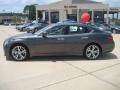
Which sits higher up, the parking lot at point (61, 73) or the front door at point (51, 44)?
the front door at point (51, 44)

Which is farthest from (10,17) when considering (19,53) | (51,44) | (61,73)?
(61,73)

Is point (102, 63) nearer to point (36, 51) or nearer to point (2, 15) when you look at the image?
point (36, 51)

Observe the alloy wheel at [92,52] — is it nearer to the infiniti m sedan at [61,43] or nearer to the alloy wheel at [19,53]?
the infiniti m sedan at [61,43]

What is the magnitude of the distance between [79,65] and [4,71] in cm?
255

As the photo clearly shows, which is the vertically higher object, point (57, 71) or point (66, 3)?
point (66, 3)

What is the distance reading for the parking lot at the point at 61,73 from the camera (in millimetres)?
7258

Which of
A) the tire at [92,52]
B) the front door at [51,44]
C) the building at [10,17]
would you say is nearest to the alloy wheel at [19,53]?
the front door at [51,44]

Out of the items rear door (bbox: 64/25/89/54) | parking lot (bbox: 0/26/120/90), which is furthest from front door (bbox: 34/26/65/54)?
parking lot (bbox: 0/26/120/90)

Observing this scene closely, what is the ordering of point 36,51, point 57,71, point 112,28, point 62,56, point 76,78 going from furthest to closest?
point 112,28 < point 62,56 < point 36,51 < point 57,71 < point 76,78

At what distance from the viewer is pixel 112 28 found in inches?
1462

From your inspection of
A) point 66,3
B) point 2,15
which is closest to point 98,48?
point 66,3

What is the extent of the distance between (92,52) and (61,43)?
4.10 feet

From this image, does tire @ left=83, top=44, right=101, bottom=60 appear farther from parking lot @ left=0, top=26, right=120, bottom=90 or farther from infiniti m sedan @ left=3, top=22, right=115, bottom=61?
parking lot @ left=0, top=26, right=120, bottom=90

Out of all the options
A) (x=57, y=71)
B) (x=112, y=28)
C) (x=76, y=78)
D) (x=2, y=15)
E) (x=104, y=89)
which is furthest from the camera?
(x=2, y=15)
